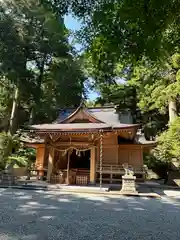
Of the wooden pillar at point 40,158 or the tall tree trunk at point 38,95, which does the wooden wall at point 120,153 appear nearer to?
the wooden pillar at point 40,158

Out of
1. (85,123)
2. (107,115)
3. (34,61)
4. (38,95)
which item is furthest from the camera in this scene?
(34,61)

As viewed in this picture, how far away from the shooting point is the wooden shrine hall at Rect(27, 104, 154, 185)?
36.6 ft

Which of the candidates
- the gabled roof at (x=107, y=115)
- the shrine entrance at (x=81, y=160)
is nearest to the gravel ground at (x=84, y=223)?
the shrine entrance at (x=81, y=160)

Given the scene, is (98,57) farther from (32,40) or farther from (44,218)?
(32,40)

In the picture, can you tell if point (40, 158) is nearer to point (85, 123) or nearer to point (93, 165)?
point (85, 123)

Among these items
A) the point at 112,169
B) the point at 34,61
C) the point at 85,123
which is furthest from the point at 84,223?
the point at 34,61

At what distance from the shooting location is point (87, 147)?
11.8 m

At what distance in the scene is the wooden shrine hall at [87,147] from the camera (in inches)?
440

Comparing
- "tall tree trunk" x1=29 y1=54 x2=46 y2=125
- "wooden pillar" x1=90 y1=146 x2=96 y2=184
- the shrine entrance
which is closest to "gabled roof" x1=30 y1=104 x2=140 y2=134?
"wooden pillar" x1=90 y1=146 x2=96 y2=184

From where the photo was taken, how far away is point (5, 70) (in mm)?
17469

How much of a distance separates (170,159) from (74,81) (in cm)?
1109

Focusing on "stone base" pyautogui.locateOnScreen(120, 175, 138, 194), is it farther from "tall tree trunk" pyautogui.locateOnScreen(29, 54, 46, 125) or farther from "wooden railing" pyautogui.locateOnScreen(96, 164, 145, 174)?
"tall tree trunk" pyautogui.locateOnScreen(29, 54, 46, 125)

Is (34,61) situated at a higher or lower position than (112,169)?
higher

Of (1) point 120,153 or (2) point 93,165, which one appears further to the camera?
(1) point 120,153
